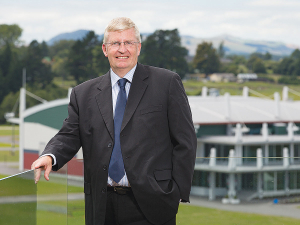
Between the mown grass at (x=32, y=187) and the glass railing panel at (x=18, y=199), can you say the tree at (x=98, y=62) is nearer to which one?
the mown grass at (x=32, y=187)

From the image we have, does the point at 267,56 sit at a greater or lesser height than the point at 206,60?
greater

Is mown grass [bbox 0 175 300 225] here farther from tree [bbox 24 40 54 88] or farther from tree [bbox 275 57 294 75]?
tree [bbox 275 57 294 75]

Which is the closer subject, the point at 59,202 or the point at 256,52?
the point at 59,202

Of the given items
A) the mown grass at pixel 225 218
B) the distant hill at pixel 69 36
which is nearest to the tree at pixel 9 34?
the distant hill at pixel 69 36

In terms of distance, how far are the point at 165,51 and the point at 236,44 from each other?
29574 millimetres

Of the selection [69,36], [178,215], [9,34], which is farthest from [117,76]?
[69,36]

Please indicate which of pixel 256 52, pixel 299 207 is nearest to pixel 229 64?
pixel 256 52

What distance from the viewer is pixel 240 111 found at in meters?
38.0

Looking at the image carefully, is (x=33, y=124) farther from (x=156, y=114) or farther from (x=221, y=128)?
(x=156, y=114)

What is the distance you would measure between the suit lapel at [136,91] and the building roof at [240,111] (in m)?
31.1

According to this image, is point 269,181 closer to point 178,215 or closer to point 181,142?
point 178,215

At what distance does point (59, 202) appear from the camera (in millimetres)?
3016

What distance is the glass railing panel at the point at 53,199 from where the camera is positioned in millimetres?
2705

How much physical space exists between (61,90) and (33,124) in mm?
21248
